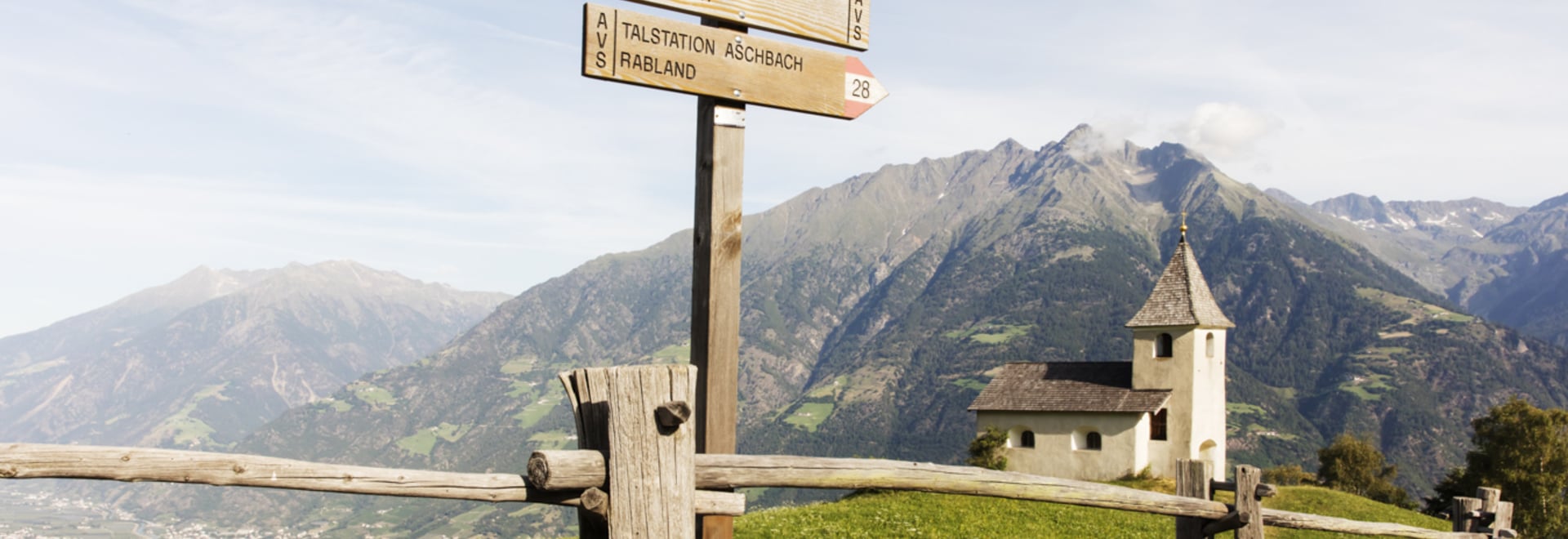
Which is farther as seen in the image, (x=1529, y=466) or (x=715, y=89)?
(x=1529, y=466)

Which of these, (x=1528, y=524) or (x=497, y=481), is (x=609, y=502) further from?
(x=1528, y=524)

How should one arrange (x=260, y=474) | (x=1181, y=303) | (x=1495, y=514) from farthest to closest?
(x=1181, y=303)
(x=1495, y=514)
(x=260, y=474)

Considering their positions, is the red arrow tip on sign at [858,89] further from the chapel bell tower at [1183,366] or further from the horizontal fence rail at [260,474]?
the chapel bell tower at [1183,366]

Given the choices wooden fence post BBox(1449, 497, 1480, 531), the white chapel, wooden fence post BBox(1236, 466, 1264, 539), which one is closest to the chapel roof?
the white chapel

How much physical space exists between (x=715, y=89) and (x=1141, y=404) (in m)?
38.7

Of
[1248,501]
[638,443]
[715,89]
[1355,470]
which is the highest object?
[715,89]

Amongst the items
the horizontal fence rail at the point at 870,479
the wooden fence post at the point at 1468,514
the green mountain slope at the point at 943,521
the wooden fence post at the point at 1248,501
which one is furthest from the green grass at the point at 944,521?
the horizontal fence rail at the point at 870,479

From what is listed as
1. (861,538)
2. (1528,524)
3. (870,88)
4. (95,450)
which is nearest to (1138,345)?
(1528,524)

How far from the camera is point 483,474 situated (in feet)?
17.3

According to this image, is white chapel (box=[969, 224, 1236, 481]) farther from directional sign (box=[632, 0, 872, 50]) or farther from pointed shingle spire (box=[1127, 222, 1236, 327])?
directional sign (box=[632, 0, 872, 50])

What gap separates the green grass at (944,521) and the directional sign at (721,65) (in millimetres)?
10747

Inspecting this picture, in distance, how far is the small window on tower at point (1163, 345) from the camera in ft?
142

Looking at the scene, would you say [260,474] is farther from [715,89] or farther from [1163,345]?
[1163,345]

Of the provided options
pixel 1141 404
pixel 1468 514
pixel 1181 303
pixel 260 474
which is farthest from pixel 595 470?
pixel 1181 303
